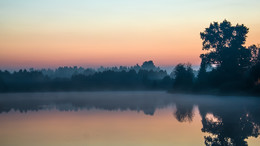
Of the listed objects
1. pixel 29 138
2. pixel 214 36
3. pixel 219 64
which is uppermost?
pixel 214 36

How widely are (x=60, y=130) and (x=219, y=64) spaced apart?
6170 centimetres

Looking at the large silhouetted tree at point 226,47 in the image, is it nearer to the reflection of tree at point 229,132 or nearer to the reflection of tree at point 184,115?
the reflection of tree at point 184,115

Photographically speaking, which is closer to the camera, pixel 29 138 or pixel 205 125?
pixel 29 138

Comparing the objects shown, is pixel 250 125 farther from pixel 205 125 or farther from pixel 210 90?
pixel 210 90

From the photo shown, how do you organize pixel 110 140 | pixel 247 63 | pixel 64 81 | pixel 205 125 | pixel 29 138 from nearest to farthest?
pixel 110 140 → pixel 29 138 → pixel 205 125 → pixel 247 63 → pixel 64 81

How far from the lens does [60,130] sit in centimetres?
2023

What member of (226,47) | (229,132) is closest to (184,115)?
(229,132)

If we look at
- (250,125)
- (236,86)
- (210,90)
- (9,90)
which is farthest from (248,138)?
(9,90)

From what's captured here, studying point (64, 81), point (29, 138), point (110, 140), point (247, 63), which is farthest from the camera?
point (64, 81)

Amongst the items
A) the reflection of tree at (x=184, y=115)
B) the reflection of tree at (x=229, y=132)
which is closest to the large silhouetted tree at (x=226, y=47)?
the reflection of tree at (x=184, y=115)

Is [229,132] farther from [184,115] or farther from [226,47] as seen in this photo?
[226,47]

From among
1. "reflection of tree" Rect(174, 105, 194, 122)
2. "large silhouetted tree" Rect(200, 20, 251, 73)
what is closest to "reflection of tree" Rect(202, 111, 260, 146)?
"reflection of tree" Rect(174, 105, 194, 122)

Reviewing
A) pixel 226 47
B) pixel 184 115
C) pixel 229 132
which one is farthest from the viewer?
pixel 226 47

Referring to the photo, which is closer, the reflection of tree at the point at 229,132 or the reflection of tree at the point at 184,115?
the reflection of tree at the point at 229,132
